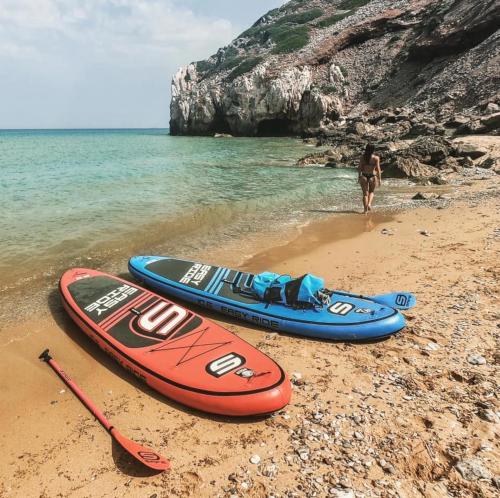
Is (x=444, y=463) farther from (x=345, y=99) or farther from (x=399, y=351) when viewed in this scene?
(x=345, y=99)

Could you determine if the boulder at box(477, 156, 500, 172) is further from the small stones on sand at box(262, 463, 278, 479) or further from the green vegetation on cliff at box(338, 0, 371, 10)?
the green vegetation on cliff at box(338, 0, 371, 10)

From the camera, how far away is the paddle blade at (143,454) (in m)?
3.71

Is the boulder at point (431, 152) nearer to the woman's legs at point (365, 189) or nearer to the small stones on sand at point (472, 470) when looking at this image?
the woman's legs at point (365, 189)

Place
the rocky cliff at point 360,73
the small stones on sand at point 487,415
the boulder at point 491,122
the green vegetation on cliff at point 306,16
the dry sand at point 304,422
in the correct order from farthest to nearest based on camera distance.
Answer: the green vegetation on cliff at point 306,16, the rocky cliff at point 360,73, the boulder at point 491,122, the small stones on sand at point 487,415, the dry sand at point 304,422

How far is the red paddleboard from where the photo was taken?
4.46m

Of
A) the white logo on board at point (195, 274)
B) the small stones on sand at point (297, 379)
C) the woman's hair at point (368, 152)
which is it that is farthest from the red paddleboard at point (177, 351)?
the woman's hair at point (368, 152)

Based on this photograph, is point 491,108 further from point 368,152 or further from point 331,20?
point 331,20

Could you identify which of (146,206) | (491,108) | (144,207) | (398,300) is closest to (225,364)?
(398,300)

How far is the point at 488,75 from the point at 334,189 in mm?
28713

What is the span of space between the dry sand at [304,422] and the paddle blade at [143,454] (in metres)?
0.13

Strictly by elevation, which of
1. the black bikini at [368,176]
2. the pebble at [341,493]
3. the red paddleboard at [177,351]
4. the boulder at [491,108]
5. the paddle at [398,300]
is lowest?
the pebble at [341,493]

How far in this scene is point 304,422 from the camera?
425 cm

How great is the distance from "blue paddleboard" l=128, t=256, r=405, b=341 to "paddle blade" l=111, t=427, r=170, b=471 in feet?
9.61

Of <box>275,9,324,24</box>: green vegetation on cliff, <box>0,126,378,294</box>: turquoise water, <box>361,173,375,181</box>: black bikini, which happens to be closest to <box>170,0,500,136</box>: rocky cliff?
<box>275,9,324,24</box>: green vegetation on cliff
